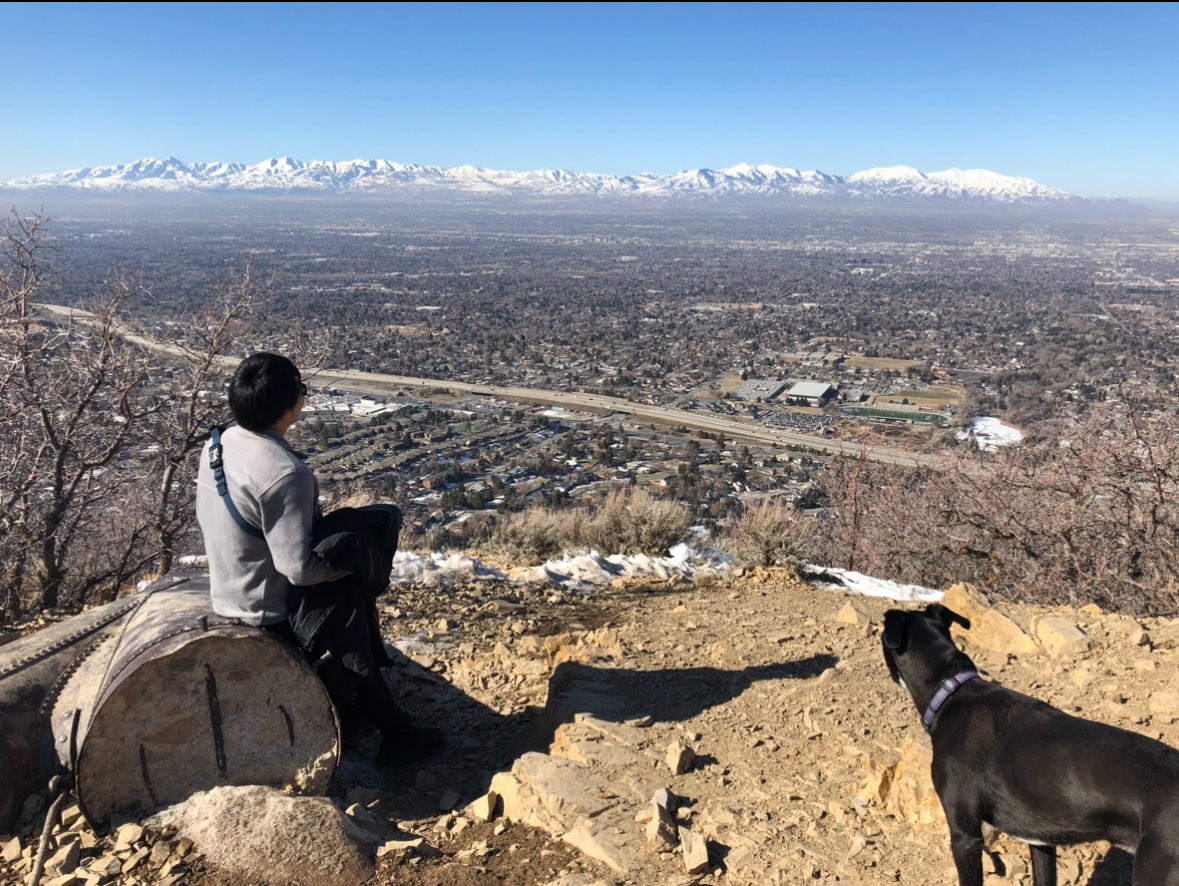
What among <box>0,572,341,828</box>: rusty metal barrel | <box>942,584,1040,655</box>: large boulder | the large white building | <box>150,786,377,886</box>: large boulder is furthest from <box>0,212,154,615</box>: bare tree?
the large white building

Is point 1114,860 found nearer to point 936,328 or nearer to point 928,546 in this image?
point 928,546

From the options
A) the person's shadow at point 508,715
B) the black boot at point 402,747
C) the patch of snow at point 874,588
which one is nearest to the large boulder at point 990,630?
the person's shadow at point 508,715

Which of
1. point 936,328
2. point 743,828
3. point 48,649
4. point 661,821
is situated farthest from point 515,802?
point 936,328

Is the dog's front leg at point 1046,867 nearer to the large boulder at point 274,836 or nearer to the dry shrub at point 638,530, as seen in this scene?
the large boulder at point 274,836

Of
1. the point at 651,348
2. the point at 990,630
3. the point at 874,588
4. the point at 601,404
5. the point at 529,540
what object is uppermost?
the point at 990,630

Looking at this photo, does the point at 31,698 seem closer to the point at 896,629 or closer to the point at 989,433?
the point at 896,629

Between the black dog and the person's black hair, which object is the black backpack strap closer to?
the person's black hair

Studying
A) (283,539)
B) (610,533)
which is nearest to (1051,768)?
(283,539)
